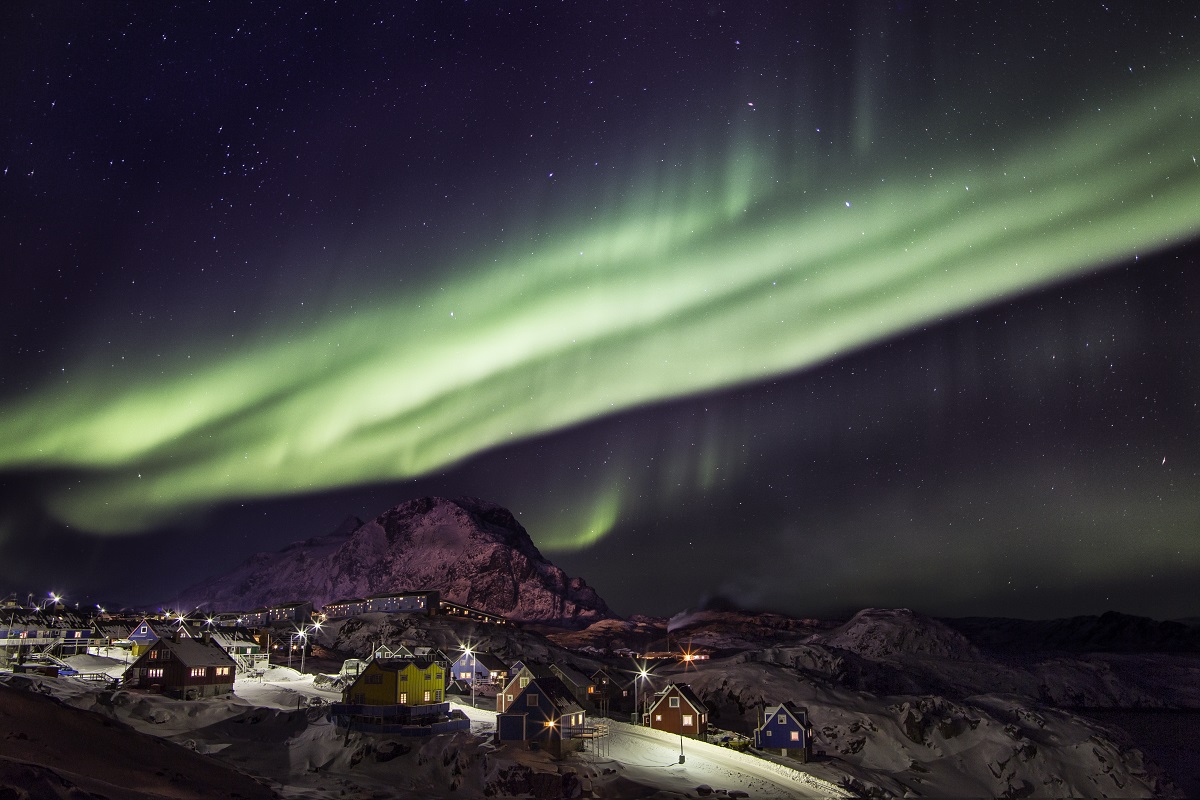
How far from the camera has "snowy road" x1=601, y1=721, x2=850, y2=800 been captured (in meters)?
69.8

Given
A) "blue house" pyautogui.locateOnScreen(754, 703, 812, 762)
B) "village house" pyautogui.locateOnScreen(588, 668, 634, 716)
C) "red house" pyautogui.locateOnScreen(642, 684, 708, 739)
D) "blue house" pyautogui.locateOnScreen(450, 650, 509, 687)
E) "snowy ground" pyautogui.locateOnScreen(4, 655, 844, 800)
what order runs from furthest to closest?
1. "blue house" pyautogui.locateOnScreen(450, 650, 509, 687)
2. "village house" pyautogui.locateOnScreen(588, 668, 634, 716)
3. "red house" pyautogui.locateOnScreen(642, 684, 708, 739)
4. "blue house" pyautogui.locateOnScreen(754, 703, 812, 762)
5. "snowy ground" pyautogui.locateOnScreen(4, 655, 844, 800)

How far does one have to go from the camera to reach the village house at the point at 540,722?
240 feet

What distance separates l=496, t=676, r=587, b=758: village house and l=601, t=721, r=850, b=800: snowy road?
4.96m

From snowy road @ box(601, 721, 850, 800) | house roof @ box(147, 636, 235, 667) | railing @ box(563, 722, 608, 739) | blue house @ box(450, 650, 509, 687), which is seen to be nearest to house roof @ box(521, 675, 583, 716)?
railing @ box(563, 722, 608, 739)

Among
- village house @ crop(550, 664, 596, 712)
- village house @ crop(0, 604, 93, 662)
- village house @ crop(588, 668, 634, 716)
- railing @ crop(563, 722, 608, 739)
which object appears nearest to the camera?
railing @ crop(563, 722, 608, 739)

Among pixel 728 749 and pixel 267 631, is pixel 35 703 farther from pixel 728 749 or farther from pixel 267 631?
pixel 267 631

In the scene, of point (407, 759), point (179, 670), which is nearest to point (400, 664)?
point (407, 759)

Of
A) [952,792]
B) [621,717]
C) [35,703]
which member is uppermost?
[35,703]

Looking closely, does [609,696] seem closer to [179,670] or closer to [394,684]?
[394,684]

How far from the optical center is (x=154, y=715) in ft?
247

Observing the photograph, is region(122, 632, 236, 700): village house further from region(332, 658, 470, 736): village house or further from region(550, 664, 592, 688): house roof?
region(550, 664, 592, 688): house roof

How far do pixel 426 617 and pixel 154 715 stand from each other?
12287 centimetres

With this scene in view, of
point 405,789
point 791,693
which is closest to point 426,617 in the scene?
point 791,693

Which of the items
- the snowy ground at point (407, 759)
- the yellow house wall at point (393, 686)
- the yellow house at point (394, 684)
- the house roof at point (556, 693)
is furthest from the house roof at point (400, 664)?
the house roof at point (556, 693)
